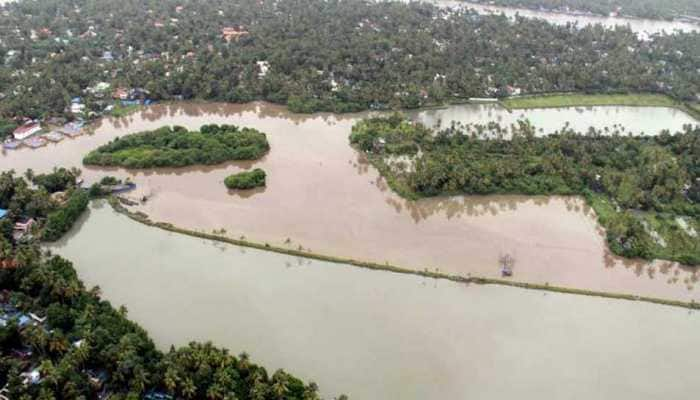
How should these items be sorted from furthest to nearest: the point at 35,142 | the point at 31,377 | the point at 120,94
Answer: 1. the point at 120,94
2. the point at 35,142
3. the point at 31,377

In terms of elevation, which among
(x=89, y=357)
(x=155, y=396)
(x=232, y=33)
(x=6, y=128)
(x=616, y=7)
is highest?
(x=616, y=7)

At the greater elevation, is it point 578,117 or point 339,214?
point 578,117

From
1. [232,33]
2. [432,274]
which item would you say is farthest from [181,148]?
[232,33]

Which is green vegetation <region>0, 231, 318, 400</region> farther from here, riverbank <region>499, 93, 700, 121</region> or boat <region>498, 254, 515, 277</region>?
riverbank <region>499, 93, 700, 121</region>

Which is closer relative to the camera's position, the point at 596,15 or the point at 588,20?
the point at 588,20

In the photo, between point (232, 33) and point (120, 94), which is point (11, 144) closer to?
point (120, 94)

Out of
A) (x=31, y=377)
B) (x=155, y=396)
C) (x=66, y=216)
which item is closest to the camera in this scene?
(x=155, y=396)

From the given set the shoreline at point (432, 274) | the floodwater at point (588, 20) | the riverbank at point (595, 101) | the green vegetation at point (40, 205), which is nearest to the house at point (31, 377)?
the green vegetation at point (40, 205)
